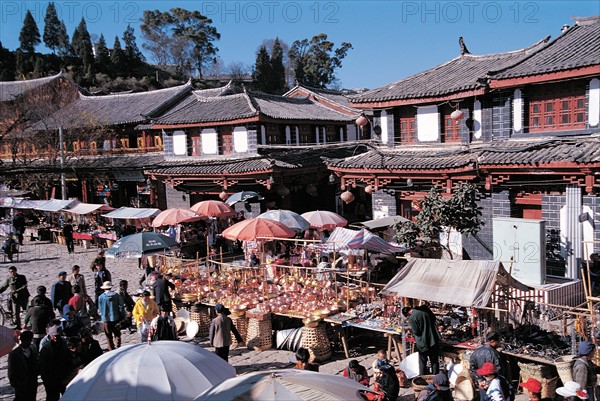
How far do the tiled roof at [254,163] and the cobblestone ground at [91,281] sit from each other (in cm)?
524

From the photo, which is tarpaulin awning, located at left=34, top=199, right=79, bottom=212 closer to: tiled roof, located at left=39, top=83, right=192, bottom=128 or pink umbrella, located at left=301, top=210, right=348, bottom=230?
tiled roof, located at left=39, top=83, right=192, bottom=128

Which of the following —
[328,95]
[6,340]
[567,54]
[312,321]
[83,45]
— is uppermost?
[83,45]

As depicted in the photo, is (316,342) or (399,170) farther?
(399,170)

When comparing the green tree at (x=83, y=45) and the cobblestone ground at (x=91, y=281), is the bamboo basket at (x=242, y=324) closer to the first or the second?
the cobblestone ground at (x=91, y=281)

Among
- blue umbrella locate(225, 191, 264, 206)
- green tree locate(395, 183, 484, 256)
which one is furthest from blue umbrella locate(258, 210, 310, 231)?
blue umbrella locate(225, 191, 264, 206)

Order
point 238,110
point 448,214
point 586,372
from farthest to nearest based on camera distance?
point 238,110 < point 448,214 < point 586,372

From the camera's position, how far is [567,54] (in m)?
16.1

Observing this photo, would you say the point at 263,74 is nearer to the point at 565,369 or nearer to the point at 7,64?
the point at 7,64

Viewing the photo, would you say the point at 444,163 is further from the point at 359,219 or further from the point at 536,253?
the point at 359,219

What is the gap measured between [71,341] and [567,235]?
1286 centimetres

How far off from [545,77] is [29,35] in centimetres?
6909

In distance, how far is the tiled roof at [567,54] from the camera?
49.9 feet

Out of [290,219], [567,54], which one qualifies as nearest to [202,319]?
[290,219]

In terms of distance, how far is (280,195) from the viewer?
84.1 feet
